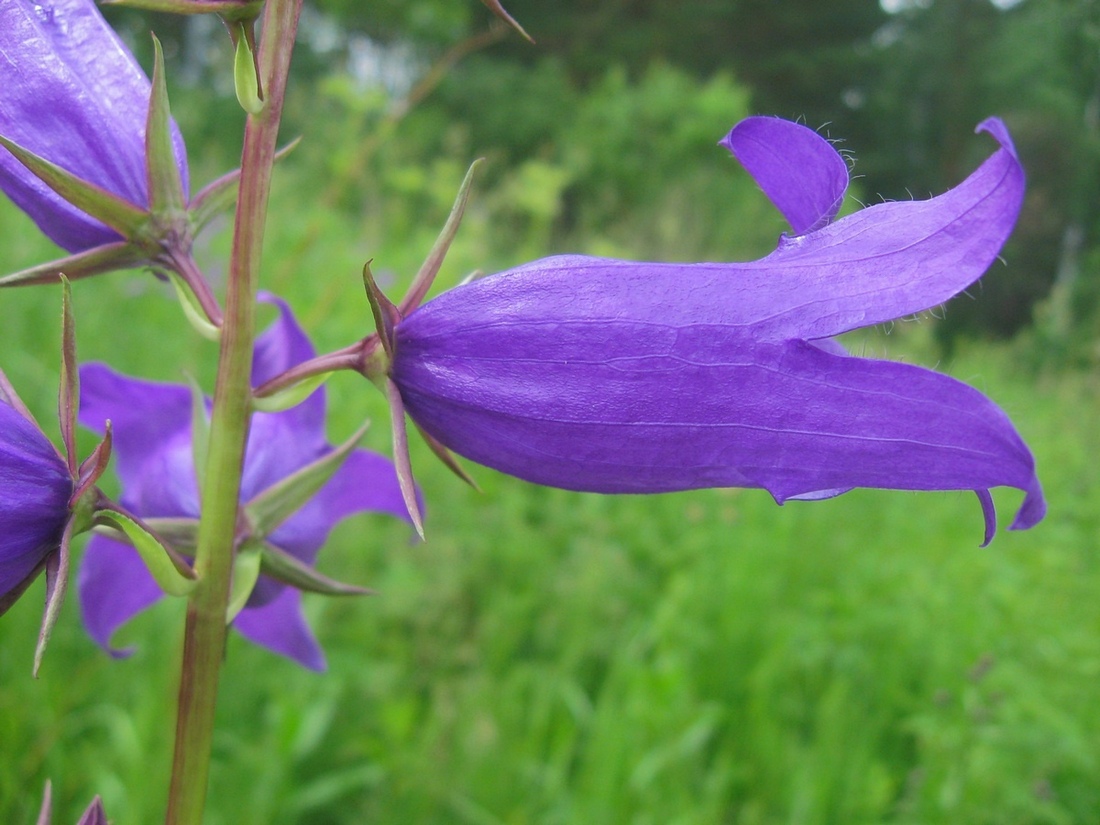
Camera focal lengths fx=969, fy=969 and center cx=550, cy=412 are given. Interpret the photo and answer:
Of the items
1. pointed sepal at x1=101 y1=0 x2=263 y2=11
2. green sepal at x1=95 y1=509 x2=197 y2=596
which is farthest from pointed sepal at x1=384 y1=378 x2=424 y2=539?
pointed sepal at x1=101 y1=0 x2=263 y2=11

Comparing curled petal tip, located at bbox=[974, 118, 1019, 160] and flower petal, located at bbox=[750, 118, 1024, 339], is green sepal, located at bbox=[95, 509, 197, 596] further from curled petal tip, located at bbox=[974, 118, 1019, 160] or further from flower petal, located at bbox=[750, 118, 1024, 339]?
curled petal tip, located at bbox=[974, 118, 1019, 160]

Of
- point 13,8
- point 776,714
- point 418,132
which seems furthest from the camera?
point 418,132

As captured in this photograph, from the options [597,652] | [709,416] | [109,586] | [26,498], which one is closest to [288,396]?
[26,498]

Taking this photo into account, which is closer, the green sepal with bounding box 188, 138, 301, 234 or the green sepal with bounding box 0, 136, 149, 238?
the green sepal with bounding box 0, 136, 149, 238

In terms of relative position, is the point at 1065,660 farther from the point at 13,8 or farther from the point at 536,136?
the point at 536,136

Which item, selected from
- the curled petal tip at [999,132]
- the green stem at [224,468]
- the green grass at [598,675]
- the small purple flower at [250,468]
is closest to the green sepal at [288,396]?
the green stem at [224,468]

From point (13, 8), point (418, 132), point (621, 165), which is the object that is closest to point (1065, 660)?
point (13, 8)
